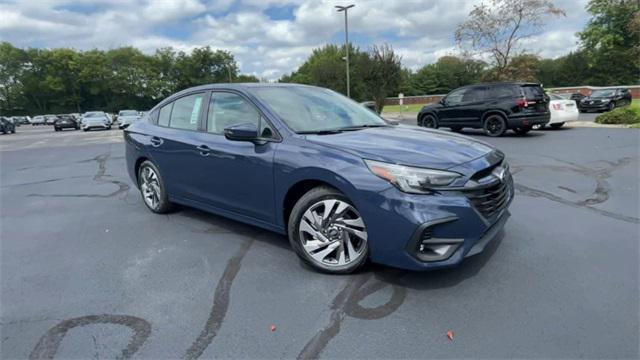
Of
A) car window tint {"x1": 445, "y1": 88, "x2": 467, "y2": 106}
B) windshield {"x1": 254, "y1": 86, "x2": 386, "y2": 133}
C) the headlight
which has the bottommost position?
the headlight

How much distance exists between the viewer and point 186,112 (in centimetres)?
462

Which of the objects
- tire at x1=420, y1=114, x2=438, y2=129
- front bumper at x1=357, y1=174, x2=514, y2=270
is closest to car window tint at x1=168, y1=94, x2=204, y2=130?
front bumper at x1=357, y1=174, x2=514, y2=270

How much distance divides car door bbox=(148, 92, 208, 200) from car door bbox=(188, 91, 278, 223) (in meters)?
0.14

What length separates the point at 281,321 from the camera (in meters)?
2.73

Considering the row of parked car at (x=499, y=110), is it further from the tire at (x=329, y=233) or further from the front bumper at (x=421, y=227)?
the tire at (x=329, y=233)

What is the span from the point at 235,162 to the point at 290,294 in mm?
1375

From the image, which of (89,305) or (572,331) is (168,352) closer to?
(89,305)

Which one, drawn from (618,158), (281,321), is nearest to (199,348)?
(281,321)

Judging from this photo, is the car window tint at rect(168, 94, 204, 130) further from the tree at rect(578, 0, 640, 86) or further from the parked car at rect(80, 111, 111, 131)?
the tree at rect(578, 0, 640, 86)

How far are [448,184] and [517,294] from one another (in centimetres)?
96

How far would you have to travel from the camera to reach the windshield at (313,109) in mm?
3744

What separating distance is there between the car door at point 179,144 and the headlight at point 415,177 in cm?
219

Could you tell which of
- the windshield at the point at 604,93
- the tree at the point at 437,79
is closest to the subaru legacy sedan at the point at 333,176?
the windshield at the point at 604,93

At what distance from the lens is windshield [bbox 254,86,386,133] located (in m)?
3.74
